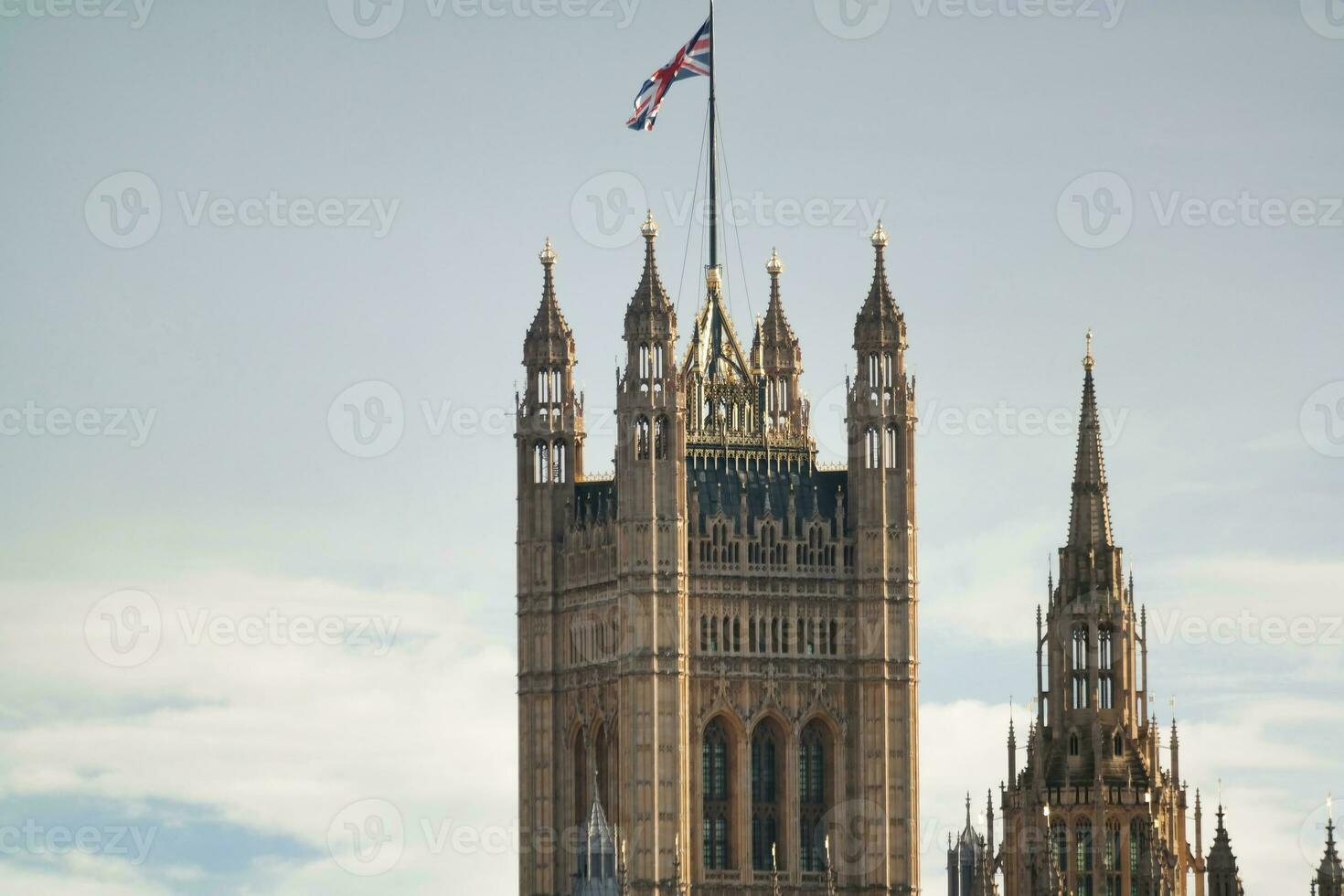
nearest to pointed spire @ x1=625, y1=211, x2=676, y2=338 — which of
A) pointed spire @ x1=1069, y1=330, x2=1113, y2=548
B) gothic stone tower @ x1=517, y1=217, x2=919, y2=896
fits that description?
gothic stone tower @ x1=517, y1=217, x2=919, y2=896

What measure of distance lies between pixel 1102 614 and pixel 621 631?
32.6 metres

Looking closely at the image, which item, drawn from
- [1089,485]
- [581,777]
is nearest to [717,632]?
[581,777]

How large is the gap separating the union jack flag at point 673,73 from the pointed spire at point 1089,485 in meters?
29.8

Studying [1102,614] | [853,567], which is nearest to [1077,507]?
[1102,614]

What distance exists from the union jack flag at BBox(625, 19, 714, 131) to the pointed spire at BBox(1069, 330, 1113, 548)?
29796 millimetres

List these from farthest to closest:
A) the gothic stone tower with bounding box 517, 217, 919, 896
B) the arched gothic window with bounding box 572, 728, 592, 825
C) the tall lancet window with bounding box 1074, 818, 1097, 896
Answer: the arched gothic window with bounding box 572, 728, 592, 825, the gothic stone tower with bounding box 517, 217, 919, 896, the tall lancet window with bounding box 1074, 818, 1097, 896

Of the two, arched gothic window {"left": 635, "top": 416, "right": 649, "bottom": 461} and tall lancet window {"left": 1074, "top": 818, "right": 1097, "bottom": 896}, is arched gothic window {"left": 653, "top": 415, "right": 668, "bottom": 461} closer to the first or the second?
arched gothic window {"left": 635, "top": 416, "right": 649, "bottom": 461}

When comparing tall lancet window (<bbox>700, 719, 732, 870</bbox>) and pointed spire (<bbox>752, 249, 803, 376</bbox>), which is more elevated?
pointed spire (<bbox>752, 249, 803, 376</bbox>)

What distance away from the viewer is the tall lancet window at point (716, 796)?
19300 centimetres

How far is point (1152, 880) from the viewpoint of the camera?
15788 centimetres

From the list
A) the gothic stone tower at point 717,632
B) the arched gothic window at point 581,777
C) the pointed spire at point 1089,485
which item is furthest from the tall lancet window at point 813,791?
the pointed spire at point 1089,485

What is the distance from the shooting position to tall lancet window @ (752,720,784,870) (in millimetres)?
193625

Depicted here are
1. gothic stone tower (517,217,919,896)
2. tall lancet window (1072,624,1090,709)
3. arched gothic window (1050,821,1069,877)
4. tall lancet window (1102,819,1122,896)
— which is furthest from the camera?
gothic stone tower (517,217,919,896)

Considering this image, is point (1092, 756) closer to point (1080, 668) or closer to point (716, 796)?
Result: point (1080, 668)
